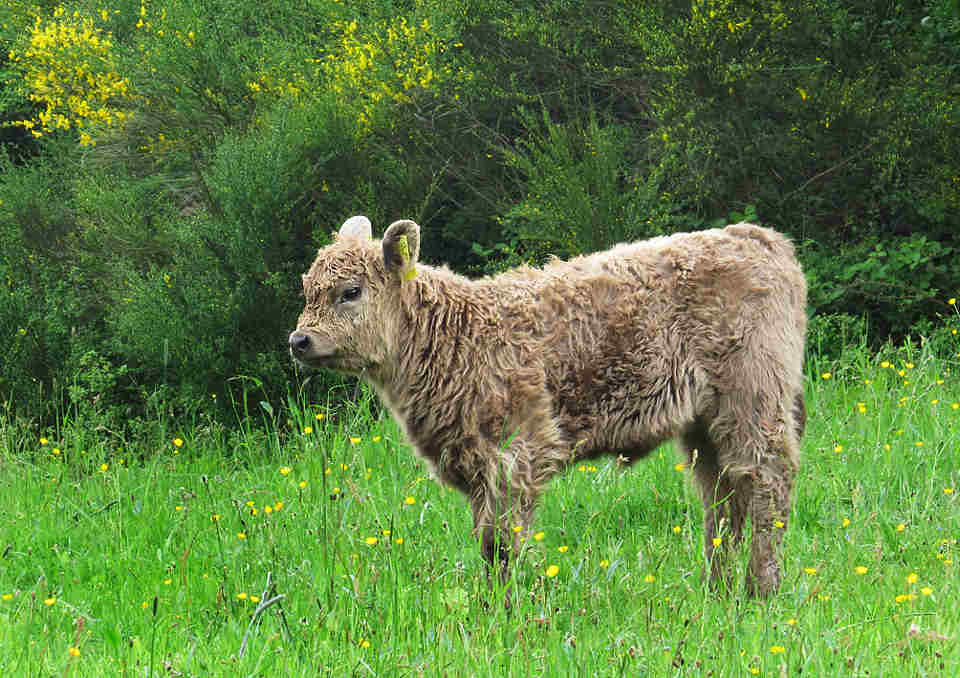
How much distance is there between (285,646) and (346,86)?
906 centimetres

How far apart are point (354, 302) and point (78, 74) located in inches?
395

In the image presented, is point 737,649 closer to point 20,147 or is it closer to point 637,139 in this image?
point 637,139

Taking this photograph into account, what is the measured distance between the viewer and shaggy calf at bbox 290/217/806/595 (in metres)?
4.78

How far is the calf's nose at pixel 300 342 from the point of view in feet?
15.7

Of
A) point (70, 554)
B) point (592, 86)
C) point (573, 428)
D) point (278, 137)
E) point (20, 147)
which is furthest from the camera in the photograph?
point (20, 147)

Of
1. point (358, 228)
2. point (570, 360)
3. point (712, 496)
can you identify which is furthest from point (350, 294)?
point (712, 496)

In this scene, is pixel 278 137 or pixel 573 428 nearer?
pixel 573 428

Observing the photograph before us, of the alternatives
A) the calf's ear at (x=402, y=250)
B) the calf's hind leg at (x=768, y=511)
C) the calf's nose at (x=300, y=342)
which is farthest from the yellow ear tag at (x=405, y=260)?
→ the calf's hind leg at (x=768, y=511)

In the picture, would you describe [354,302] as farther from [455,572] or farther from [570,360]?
[455,572]

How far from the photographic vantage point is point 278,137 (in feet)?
35.1

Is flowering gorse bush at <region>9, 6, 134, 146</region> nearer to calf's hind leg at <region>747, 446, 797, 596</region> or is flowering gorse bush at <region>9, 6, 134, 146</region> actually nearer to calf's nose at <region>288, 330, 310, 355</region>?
calf's nose at <region>288, 330, 310, 355</region>

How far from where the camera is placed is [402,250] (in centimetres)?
498

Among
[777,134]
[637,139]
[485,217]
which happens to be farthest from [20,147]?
[777,134]

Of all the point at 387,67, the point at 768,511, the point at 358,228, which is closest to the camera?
the point at 768,511
